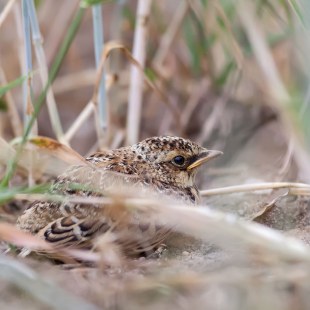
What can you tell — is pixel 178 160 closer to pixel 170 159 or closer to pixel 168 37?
pixel 170 159

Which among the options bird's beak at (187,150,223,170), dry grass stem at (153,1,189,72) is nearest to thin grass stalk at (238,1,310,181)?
bird's beak at (187,150,223,170)

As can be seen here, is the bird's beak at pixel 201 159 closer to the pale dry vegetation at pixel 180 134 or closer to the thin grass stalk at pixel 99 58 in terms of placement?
the pale dry vegetation at pixel 180 134

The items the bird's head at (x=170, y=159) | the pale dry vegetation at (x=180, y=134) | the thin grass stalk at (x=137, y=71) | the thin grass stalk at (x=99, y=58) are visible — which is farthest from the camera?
the thin grass stalk at (x=137, y=71)

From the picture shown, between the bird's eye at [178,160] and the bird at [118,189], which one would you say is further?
the bird's eye at [178,160]

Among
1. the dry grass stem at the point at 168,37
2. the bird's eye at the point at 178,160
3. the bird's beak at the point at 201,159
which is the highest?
the dry grass stem at the point at 168,37

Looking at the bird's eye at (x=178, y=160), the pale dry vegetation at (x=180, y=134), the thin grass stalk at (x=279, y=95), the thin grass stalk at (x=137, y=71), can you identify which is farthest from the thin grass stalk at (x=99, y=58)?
the thin grass stalk at (x=279, y=95)

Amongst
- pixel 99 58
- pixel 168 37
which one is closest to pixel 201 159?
pixel 99 58

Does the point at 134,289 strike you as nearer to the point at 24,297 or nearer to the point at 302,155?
the point at 24,297

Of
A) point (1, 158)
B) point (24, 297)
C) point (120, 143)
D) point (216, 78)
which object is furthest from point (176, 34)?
point (24, 297)
